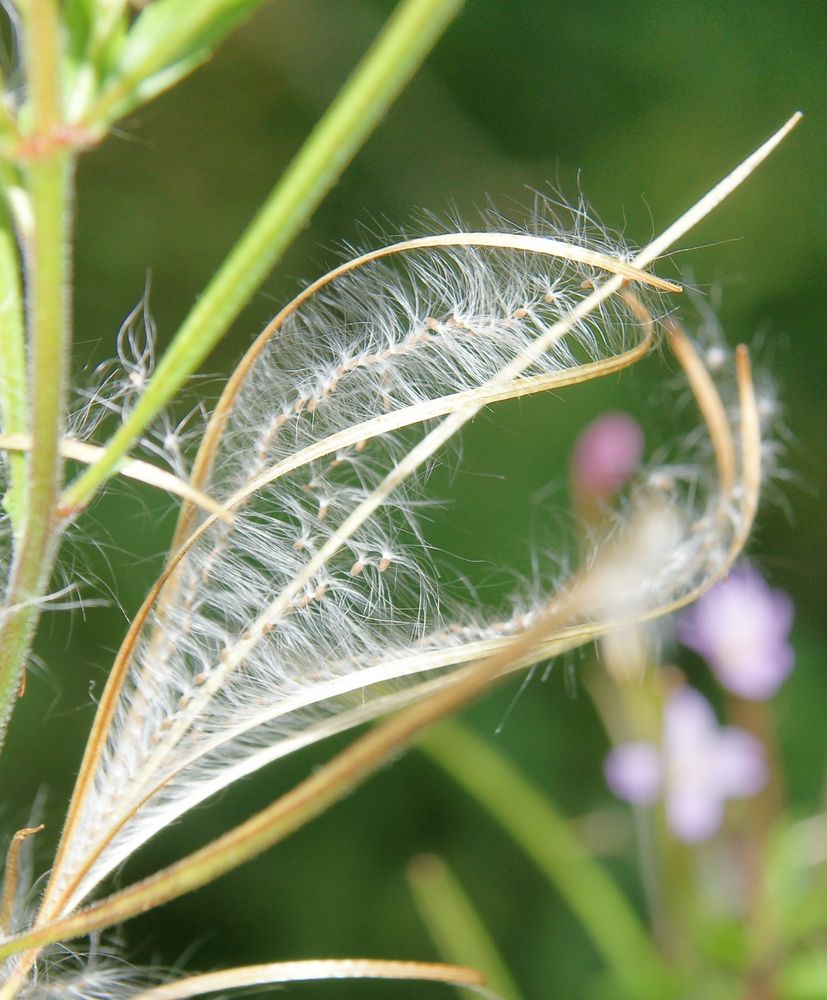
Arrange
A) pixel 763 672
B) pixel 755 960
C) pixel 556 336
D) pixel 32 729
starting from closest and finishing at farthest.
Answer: pixel 556 336 < pixel 755 960 < pixel 763 672 < pixel 32 729

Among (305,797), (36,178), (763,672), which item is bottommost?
(305,797)

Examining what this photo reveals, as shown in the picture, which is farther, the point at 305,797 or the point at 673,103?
the point at 673,103

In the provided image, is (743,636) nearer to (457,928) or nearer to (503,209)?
(457,928)

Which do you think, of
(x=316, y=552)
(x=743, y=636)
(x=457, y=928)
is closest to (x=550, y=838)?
(x=457, y=928)

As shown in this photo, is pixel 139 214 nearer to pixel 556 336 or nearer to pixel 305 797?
pixel 556 336

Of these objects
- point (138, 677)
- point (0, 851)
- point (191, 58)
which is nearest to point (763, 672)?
point (0, 851)

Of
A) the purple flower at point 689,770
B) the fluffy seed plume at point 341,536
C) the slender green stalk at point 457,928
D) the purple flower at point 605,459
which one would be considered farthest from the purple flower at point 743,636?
the fluffy seed plume at point 341,536

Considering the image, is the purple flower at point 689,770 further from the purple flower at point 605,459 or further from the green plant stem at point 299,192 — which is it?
the green plant stem at point 299,192

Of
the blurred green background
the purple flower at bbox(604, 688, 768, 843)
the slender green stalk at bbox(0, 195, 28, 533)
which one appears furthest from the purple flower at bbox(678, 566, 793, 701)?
the slender green stalk at bbox(0, 195, 28, 533)
